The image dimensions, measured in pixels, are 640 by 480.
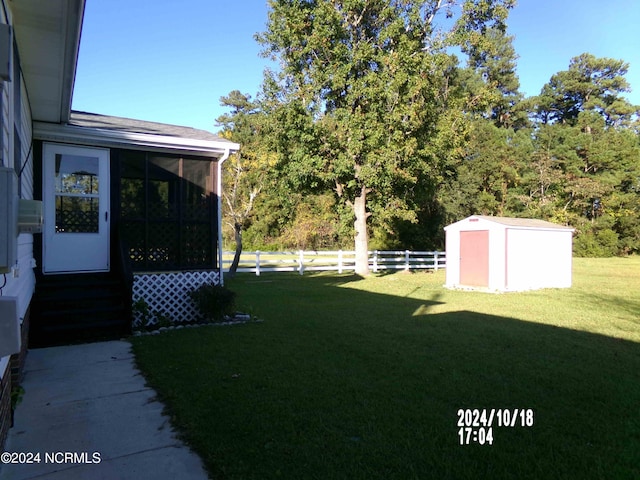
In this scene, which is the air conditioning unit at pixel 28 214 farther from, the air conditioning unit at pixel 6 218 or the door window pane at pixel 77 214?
the door window pane at pixel 77 214

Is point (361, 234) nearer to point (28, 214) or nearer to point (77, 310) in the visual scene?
point (77, 310)

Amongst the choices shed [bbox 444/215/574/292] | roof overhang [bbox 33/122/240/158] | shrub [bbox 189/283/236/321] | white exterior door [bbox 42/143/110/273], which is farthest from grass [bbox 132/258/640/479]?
shed [bbox 444/215/574/292]

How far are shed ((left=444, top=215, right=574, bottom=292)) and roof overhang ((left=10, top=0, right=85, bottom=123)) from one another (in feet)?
37.1

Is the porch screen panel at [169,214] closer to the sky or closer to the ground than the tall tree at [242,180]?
closer to the ground

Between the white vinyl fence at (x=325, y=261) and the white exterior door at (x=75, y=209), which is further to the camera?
the white vinyl fence at (x=325, y=261)

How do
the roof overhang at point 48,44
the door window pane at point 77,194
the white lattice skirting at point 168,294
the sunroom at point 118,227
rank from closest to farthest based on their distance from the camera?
the roof overhang at point 48,44 → the sunroom at point 118,227 → the door window pane at point 77,194 → the white lattice skirting at point 168,294

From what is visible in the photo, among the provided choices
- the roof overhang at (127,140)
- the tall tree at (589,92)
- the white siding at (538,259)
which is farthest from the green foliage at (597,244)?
the roof overhang at (127,140)

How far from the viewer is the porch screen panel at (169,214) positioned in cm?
764

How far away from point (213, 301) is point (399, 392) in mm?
4212

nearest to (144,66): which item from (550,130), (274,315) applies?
(274,315)

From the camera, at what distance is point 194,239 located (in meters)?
8.20

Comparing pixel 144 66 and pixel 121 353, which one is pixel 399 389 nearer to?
pixel 121 353

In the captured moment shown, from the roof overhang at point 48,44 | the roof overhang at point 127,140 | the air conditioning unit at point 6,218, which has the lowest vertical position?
the air conditioning unit at point 6,218

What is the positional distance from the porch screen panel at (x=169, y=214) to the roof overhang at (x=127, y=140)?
229 millimetres
